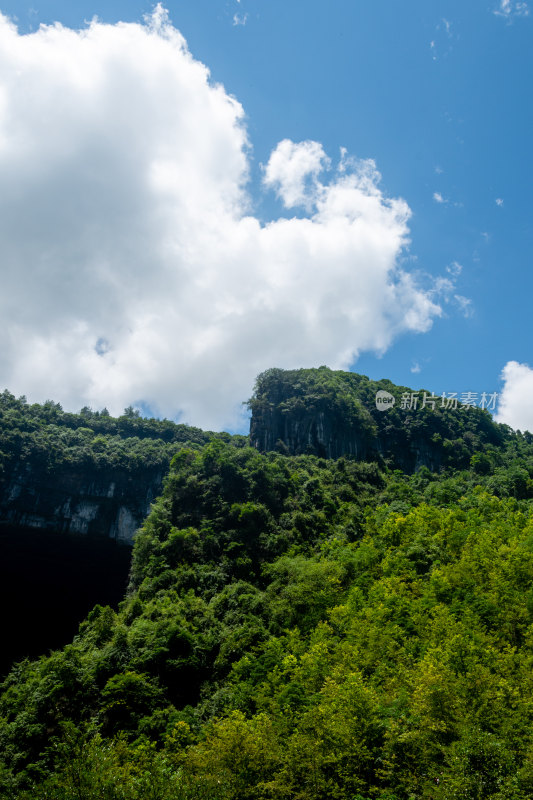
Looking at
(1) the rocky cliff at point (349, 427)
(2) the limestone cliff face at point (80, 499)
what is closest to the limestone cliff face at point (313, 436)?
(1) the rocky cliff at point (349, 427)

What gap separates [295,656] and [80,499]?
45.1m

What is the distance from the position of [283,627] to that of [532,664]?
18742mm

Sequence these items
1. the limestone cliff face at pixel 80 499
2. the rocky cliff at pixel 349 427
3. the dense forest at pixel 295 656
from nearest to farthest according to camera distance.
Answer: the dense forest at pixel 295 656 → the limestone cliff face at pixel 80 499 → the rocky cliff at pixel 349 427

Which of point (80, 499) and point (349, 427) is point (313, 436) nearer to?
point (349, 427)

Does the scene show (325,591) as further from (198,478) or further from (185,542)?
(198,478)

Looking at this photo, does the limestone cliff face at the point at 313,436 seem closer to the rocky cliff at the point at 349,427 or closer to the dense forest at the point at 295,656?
the rocky cliff at the point at 349,427

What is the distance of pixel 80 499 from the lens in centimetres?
6372

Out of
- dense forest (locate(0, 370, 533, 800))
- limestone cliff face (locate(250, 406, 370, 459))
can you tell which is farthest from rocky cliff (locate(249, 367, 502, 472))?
dense forest (locate(0, 370, 533, 800))

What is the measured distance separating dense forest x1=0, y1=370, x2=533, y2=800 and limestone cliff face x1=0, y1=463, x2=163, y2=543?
4063 mm

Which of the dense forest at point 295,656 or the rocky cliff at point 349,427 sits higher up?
the rocky cliff at point 349,427

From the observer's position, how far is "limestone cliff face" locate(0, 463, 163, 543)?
59.7 meters

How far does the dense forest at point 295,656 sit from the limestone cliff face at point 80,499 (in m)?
4.06

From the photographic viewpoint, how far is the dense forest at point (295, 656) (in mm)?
15375

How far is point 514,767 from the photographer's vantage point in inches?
518
